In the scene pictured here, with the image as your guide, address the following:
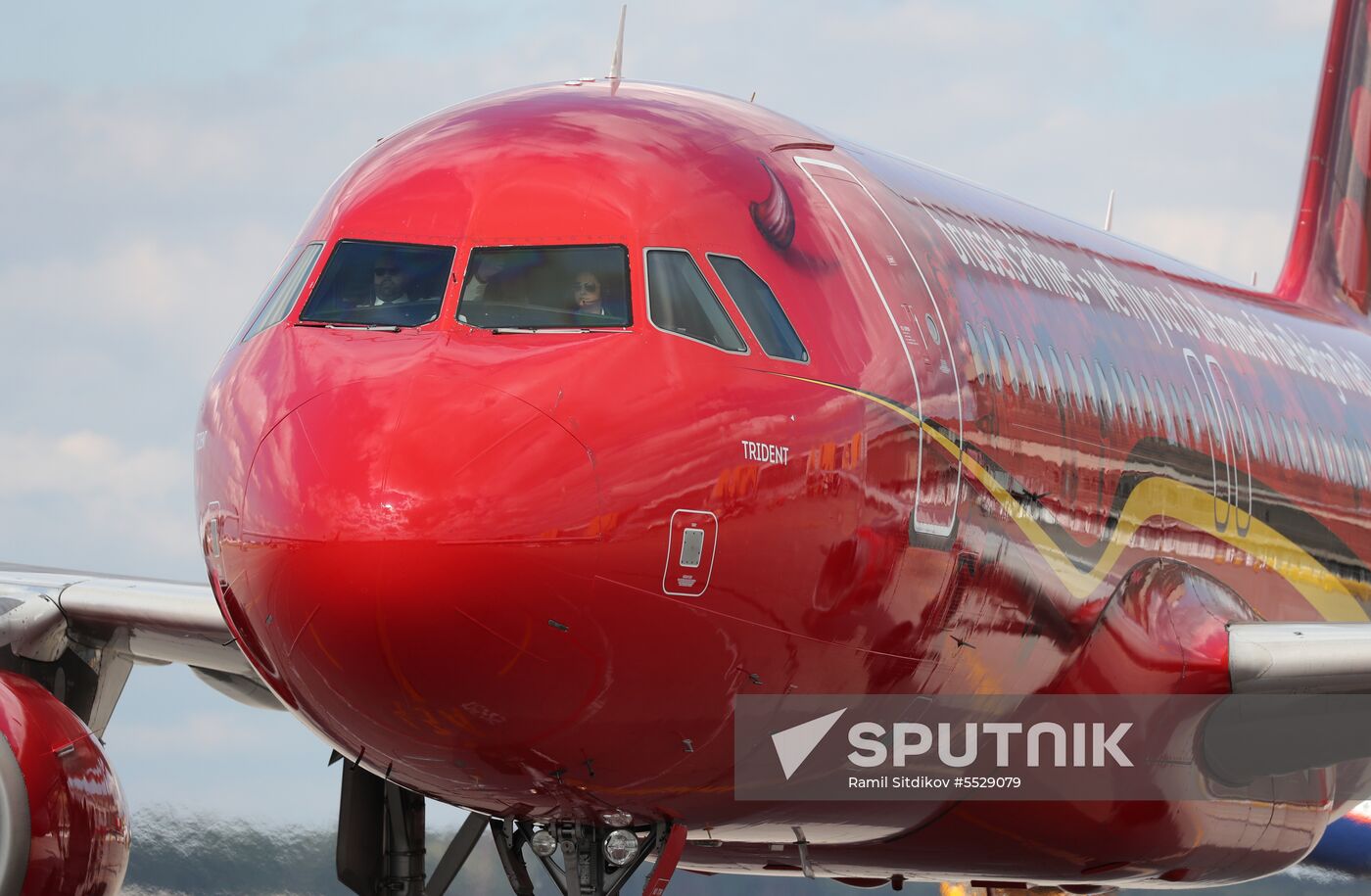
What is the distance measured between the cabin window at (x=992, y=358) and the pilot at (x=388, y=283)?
9.60ft

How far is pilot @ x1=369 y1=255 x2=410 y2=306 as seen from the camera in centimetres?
740

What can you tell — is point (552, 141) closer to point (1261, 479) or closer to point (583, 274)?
point (583, 274)

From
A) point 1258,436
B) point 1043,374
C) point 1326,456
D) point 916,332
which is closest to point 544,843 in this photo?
point 916,332

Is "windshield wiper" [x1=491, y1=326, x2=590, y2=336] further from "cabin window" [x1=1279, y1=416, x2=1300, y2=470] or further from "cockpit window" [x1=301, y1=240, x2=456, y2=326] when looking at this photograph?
"cabin window" [x1=1279, y1=416, x2=1300, y2=470]

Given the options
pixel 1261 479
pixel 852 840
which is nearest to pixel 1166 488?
pixel 1261 479

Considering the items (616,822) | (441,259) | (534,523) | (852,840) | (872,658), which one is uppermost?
(441,259)

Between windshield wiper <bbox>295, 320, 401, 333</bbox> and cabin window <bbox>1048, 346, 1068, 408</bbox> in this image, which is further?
cabin window <bbox>1048, 346, 1068, 408</bbox>

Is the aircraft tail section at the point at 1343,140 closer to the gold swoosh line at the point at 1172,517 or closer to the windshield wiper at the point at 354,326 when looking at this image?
the gold swoosh line at the point at 1172,517

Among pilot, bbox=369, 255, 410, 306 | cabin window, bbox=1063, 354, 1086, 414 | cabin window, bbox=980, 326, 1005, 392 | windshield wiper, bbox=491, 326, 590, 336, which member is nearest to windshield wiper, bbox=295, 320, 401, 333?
pilot, bbox=369, 255, 410, 306

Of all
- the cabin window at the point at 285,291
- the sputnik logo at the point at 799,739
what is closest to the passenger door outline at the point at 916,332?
the sputnik logo at the point at 799,739

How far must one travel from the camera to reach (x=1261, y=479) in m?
11.7

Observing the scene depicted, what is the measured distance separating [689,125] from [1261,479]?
487cm

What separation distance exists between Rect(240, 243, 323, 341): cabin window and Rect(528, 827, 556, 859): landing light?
85.7 inches

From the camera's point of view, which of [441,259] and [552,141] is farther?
[552,141]
